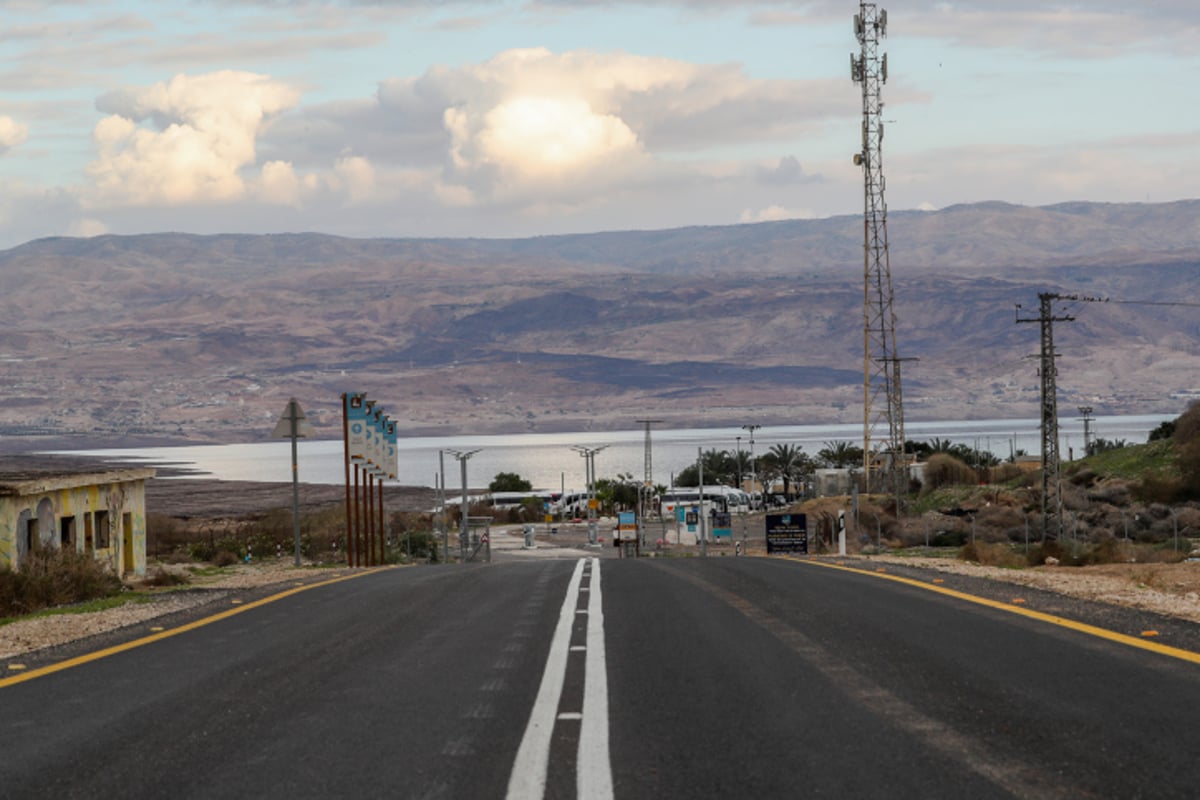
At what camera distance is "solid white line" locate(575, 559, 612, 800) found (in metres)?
7.12

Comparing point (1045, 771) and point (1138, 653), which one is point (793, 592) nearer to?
point (1138, 653)

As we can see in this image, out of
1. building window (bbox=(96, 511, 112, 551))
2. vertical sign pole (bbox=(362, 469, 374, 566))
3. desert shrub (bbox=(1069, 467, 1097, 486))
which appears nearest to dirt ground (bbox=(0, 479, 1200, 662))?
building window (bbox=(96, 511, 112, 551))

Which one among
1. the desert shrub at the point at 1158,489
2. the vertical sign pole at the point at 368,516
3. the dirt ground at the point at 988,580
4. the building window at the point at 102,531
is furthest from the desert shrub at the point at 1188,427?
the building window at the point at 102,531

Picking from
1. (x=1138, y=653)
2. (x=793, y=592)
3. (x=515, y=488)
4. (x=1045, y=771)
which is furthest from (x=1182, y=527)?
(x=515, y=488)

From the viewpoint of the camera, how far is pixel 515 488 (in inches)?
6959

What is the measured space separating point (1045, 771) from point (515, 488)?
170m

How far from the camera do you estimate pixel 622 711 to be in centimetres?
923

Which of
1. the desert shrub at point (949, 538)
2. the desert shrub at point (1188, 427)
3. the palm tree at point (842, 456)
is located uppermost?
the desert shrub at point (1188, 427)

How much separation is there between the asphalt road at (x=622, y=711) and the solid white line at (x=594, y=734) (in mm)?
24

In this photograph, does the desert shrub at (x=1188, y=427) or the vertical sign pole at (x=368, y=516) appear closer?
the vertical sign pole at (x=368, y=516)

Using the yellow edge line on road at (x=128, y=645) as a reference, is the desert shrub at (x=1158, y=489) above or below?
below

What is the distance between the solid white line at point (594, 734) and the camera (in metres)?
7.12

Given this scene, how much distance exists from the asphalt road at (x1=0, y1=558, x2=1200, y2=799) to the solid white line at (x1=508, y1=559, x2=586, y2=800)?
0.02 metres

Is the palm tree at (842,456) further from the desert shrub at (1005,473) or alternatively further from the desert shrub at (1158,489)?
the desert shrub at (1158,489)
